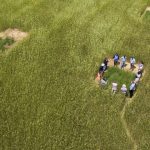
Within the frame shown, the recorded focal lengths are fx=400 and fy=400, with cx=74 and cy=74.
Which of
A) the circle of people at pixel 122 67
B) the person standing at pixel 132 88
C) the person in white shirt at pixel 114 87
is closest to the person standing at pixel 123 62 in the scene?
the circle of people at pixel 122 67

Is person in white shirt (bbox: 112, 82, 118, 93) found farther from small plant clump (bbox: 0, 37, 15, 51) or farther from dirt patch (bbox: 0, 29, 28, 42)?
small plant clump (bbox: 0, 37, 15, 51)

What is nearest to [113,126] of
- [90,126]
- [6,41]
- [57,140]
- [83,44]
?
[90,126]

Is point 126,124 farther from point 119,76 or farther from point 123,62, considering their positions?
point 123,62

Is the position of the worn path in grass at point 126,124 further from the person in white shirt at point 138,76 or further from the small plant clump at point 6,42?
the small plant clump at point 6,42

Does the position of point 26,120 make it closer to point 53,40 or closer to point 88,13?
point 53,40

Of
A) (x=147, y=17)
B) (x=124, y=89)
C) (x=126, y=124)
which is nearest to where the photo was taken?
(x=126, y=124)

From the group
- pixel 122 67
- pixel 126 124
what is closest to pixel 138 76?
pixel 122 67
